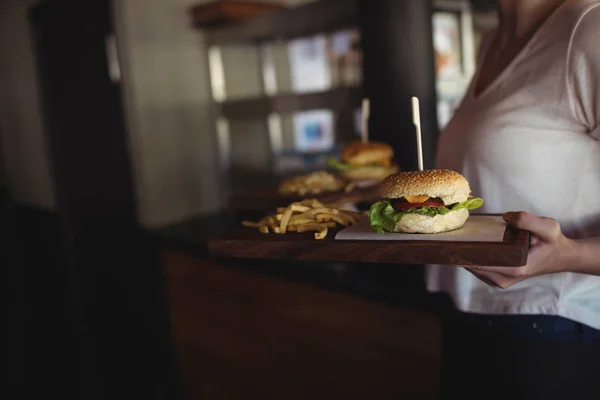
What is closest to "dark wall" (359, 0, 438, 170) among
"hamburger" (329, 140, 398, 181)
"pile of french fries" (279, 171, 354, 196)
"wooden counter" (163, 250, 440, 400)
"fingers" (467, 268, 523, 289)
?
"hamburger" (329, 140, 398, 181)

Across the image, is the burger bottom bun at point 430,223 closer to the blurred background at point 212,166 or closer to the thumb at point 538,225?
the thumb at point 538,225

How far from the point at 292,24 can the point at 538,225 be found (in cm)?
261

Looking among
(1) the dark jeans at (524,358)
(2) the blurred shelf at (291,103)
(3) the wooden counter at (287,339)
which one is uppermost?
(2) the blurred shelf at (291,103)

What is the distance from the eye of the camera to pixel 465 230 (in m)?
1.18

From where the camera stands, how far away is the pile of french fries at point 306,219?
1329 millimetres

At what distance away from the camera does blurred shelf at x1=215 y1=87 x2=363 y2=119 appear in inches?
123

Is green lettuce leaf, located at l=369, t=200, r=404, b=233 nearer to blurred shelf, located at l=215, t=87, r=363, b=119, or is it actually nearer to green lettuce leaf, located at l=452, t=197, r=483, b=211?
green lettuce leaf, located at l=452, t=197, r=483, b=211

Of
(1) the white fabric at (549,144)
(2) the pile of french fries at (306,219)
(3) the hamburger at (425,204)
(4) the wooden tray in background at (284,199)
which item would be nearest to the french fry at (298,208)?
(2) the pile of french fries at (306,219)

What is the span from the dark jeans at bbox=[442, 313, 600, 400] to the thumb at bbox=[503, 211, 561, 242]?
30 cm

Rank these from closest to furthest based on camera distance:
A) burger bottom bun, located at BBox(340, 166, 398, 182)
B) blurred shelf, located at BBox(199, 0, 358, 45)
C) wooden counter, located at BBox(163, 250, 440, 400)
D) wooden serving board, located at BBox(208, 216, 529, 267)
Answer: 1. wooden serving board, located at BBox(208, 216, 529, 267)
2. burger bottom bun, located at BBox(340, 166, 398, 182)
3. wooden counter, located at BBox(163, 250, 440, 400)
4. blurred shelf, located at BBox(199, 0, 358, 45)

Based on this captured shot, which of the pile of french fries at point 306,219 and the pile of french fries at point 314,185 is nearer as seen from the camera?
the pile of french fries at point 306,219

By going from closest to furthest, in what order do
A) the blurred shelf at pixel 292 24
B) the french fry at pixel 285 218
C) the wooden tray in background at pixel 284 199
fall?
the french fry at pixel 285 218 → the wooden tray in background at pixel 284 199 → the blurred shelf at pixel 292 24

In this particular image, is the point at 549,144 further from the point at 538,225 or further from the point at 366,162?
the point at 366,162

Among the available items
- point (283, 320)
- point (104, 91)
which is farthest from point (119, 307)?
point (283, 320)
